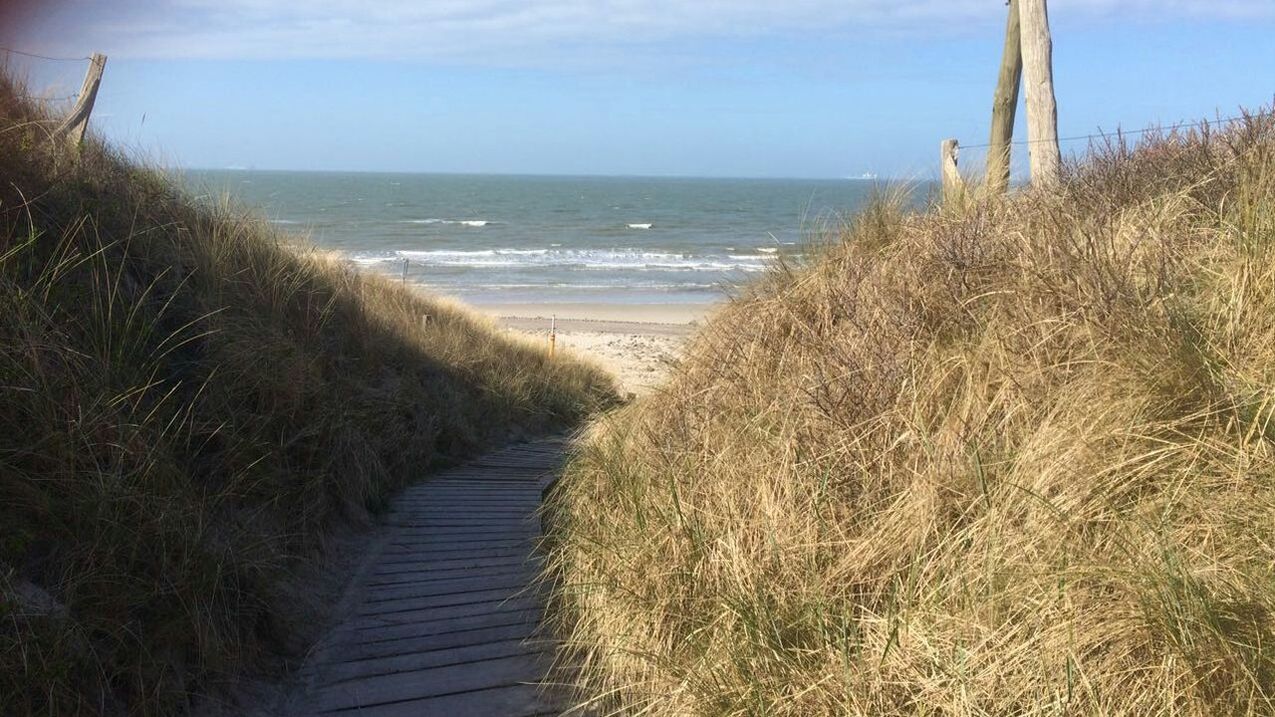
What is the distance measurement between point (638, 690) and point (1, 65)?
5531 mm

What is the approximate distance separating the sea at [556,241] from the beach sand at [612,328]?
5.06 feet

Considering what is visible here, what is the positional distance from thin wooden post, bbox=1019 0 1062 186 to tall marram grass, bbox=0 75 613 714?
524cm

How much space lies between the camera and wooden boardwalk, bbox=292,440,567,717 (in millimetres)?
4211

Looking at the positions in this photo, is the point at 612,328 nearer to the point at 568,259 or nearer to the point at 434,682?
the point at 568,259

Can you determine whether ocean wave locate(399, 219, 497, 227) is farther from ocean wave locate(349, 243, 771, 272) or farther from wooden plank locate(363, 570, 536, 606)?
wooden plank locate(363, 570, 536, 606)

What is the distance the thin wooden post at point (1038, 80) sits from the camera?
25.4 feet

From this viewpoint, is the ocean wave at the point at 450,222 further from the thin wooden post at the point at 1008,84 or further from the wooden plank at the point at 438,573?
the wooden plank at the point at 438,573

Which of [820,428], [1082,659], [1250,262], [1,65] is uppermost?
[1,65]

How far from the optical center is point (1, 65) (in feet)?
21.3

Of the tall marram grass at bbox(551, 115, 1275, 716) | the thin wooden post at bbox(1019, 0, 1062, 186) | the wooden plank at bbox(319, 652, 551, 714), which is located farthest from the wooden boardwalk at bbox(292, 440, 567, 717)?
the thin wooden post at bbox(1019, 0, 1062, 186)

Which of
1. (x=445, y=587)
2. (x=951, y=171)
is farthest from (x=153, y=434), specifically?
(x=951, y=171)

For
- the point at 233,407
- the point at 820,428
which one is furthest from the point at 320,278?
the point at 820,428

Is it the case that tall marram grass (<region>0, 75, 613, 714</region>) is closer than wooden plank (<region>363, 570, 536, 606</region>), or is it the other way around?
tall marram grass (<region>0, 75, 613, 714</region>)

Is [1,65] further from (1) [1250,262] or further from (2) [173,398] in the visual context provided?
(1) [1250,262]
